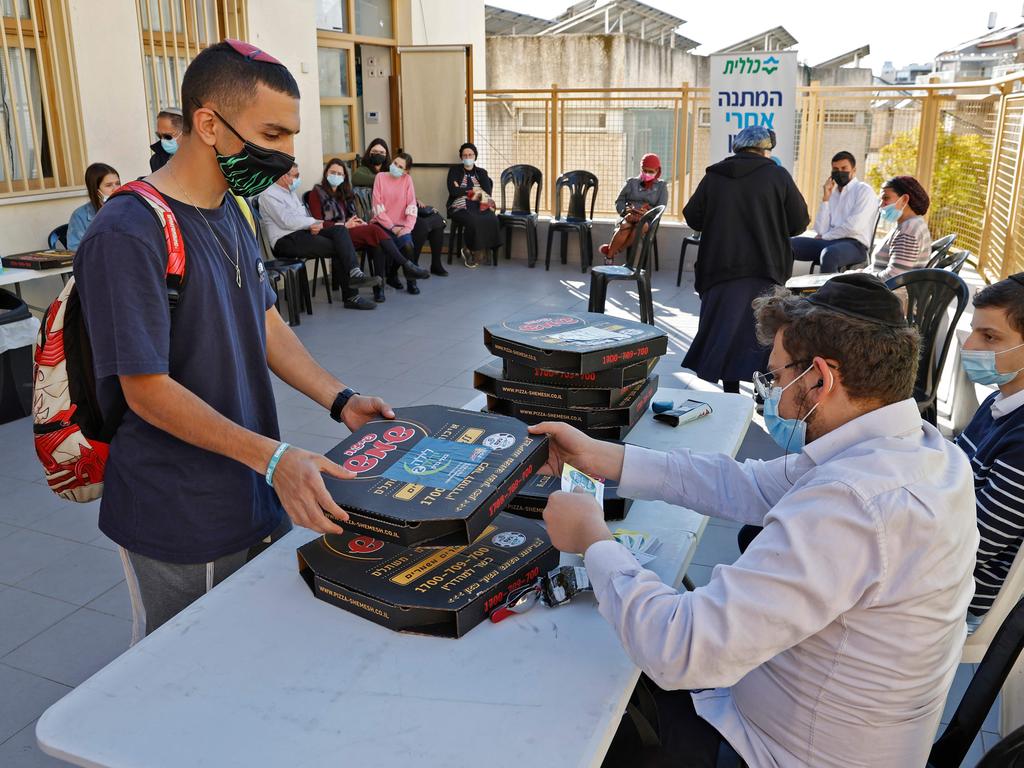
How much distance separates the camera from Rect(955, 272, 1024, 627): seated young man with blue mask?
1.92 m

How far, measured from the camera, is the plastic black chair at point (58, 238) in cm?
597

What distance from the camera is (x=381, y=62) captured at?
34.2 feet

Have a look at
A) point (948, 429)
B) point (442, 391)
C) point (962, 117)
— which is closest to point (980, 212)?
point (962, 117)

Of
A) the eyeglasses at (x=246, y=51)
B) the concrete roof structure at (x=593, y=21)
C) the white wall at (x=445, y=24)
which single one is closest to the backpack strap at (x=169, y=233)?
the eyeglasses at (x=246, y=51)

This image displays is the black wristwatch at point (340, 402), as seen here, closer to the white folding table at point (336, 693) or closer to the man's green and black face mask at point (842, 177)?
the white folding table at point (336, 693)

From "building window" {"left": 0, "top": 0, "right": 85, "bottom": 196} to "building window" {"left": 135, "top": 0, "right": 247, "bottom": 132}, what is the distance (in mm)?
715

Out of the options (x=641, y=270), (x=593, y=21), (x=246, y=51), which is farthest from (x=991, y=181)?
(x=593, y=21)

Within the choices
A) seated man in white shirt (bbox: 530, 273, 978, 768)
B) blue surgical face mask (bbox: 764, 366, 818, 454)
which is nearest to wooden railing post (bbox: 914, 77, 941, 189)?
blue surgical face mask (bbox: 764, 366, 818, 454)

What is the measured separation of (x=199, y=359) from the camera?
171 centimetres

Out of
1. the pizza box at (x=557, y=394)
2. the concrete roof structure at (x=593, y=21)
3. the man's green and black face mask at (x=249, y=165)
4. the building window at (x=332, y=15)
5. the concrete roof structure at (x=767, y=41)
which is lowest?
the pizza box at (x=557, y=394)

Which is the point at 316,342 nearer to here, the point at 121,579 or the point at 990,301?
the point at 121,579

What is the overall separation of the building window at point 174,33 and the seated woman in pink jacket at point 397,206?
6.35 ft

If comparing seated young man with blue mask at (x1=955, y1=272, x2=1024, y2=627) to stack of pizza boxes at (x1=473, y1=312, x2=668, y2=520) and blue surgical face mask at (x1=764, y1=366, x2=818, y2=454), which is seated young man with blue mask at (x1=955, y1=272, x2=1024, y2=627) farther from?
stack of pizza boxes at (x1=473, y1=312, x2=668, y2=520)

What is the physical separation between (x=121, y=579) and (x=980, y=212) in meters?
7.29
